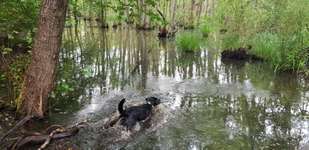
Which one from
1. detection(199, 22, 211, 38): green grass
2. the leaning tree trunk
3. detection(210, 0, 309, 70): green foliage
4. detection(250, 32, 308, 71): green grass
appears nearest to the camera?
the leaning tree trunk

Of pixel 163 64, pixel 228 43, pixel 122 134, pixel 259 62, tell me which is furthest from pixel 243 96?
pixel 228 43

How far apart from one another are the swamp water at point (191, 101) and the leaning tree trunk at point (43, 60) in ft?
2.01

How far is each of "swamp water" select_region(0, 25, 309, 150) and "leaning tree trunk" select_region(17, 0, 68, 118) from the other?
24.2 inches

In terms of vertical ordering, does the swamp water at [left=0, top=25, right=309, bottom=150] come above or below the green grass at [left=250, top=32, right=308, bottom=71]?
below

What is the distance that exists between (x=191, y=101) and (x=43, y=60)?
4.05m

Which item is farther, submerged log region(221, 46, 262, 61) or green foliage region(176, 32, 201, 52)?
green foliage region(176, 32, 201, 52)

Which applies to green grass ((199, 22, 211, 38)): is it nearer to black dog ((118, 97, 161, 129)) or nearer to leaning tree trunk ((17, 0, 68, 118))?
black dog ((118, 97, 161, 129))

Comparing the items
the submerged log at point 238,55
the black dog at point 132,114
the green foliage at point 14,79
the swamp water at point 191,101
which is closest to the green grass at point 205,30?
the submerged log at point 238,55

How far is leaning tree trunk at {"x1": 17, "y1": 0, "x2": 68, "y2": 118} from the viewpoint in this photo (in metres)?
6.49

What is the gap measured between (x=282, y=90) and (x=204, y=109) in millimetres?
3501

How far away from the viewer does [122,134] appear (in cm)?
661

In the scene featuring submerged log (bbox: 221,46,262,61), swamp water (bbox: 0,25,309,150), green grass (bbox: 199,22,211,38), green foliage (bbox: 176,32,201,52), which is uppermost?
green grass (bbox: 199,22,211,38)

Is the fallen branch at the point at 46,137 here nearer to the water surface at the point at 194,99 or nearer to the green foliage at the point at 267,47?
the water surface at the point at 194,99

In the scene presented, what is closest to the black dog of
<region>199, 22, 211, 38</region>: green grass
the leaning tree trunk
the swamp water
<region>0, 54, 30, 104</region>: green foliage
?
the swamp water
